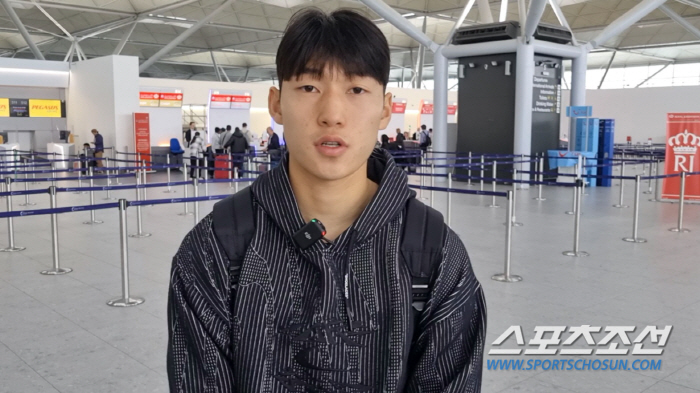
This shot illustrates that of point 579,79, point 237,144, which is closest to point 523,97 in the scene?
point 579,79

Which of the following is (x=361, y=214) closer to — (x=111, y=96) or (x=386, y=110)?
(x=386, y=110)

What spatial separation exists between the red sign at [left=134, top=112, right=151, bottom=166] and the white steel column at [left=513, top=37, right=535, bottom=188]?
1230 centimetres

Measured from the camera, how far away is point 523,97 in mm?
17141

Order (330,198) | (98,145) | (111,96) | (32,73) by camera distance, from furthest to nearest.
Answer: (32,73) → (111,96) → (98,145) → (330,198)

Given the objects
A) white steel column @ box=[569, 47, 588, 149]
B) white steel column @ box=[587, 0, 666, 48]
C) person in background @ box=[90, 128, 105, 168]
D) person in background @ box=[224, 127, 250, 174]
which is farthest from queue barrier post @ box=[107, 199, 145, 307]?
white steel column @ box=[587, 0, 666, 48]

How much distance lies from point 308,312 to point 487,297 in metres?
5.06

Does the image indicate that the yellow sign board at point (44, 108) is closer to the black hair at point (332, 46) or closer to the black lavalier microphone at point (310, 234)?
the black hair at point (332, 46)

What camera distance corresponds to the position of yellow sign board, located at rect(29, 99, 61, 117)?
2406 cm

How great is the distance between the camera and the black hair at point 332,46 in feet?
4.78

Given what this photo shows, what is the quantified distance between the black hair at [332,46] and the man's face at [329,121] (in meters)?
0.02

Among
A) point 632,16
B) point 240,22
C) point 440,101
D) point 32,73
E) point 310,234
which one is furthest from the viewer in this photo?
point 240,22

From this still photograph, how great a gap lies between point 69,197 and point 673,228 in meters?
13.3

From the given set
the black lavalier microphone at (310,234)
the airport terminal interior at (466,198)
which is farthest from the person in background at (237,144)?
the black lavalier microphone at (310,234)

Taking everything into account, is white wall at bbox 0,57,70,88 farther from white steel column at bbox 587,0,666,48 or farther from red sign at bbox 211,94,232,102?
white steel column at bbox 587,0,666,48
